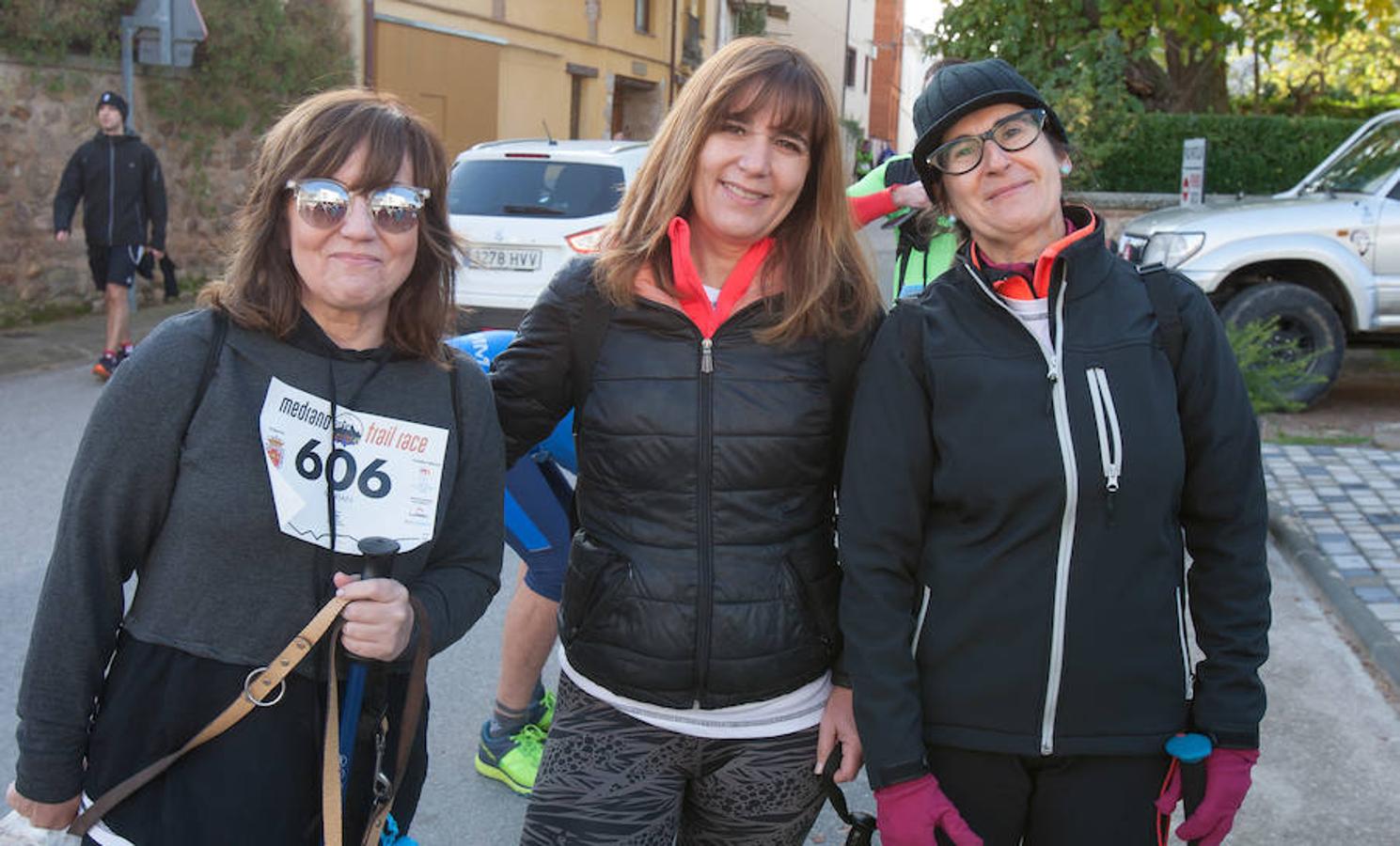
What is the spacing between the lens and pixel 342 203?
2.04m

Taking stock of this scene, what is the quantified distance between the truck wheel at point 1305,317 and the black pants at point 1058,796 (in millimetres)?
8120

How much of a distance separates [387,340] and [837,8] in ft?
155

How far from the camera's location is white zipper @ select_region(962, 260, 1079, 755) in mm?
2059

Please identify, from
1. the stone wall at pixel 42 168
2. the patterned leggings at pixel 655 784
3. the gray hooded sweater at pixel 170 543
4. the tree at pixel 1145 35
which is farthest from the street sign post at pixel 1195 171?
the gray hooded sweater at pixel 170 543

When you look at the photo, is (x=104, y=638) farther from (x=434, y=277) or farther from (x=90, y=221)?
(x=90, y=221)

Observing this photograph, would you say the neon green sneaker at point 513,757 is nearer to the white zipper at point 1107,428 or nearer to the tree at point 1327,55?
the white zipper at point 1107,428

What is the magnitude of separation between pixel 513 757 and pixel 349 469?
6.54ft

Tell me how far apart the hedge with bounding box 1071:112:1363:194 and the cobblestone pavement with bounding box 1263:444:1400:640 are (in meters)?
8.34

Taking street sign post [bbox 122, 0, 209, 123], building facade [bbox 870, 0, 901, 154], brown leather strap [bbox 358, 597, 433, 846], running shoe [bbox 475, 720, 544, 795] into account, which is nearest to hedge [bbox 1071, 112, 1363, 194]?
street sign post [bbox 122, 0, 209, 123]

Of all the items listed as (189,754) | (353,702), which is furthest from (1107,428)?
(189,754)

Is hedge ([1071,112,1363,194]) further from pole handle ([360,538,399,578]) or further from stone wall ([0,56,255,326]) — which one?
pole handle ([360,538,399,578])

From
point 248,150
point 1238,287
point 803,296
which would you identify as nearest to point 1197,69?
point 1238,287

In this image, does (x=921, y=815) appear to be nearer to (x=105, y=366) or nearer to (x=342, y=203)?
(x=342, y=203)

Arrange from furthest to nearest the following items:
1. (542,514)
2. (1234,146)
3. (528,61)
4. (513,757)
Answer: (528,61) < (1234,146) < (513,757) < (542,514)
